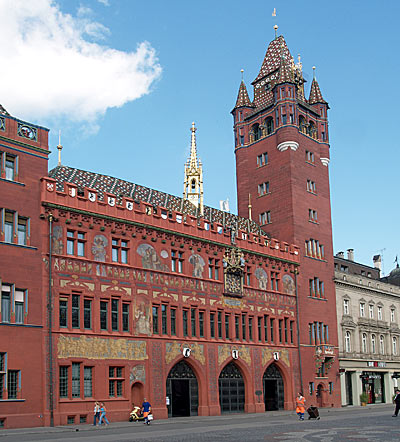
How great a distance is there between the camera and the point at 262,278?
52281mm

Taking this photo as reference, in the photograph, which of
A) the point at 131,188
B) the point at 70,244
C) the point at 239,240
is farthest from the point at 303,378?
the point at 70,244

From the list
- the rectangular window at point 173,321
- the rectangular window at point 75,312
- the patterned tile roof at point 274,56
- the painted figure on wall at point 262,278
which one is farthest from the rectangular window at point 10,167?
the patterned tile roof at point 274,56

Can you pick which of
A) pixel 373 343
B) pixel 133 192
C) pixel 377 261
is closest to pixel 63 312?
pixel 133 192

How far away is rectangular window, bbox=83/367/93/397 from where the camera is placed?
3703 centimetres

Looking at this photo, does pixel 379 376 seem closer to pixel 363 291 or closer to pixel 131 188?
pixel 363 291

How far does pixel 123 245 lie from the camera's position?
4119 cm

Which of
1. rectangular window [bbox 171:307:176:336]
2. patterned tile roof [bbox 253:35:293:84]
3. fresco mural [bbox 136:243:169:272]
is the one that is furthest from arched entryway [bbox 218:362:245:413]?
patterned tile roof [bbox 253:35:293:84]

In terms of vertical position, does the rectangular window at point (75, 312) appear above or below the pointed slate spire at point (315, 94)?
below

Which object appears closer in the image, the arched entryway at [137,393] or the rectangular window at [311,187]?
the arched entryway at [137,393]

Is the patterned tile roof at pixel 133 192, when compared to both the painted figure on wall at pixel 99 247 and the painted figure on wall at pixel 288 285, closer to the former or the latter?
the painted figure on wall at pixel 99 247

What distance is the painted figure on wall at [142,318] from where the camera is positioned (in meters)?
40.8

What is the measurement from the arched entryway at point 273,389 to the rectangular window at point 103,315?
661 inches

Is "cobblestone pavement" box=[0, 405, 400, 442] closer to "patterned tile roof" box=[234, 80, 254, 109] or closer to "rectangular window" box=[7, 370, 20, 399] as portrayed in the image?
"rectangular window" box=[7, 370, 20, 399]

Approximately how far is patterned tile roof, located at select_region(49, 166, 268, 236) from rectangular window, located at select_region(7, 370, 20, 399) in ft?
37.4
